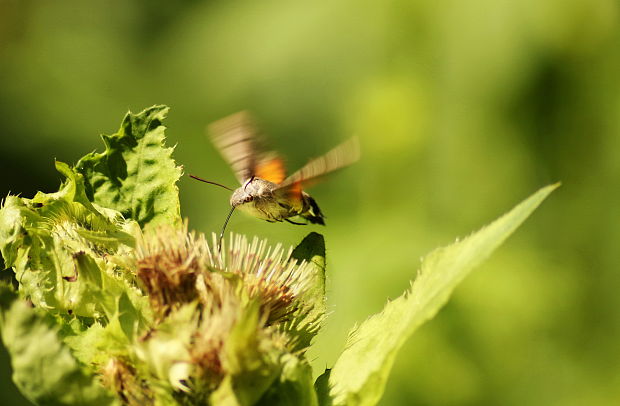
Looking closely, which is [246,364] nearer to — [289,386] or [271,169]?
[289,386]

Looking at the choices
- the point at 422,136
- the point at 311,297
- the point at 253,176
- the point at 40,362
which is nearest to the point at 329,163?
the point at 311,297

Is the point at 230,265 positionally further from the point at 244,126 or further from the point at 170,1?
the point at 170,1

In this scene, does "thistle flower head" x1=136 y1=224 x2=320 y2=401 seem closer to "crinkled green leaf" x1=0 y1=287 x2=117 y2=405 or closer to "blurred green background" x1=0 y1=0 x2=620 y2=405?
"crinkled green leaf" x1=0 y1=287 x2=117 y2=405

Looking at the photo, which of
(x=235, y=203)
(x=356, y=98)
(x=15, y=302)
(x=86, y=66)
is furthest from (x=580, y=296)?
(x=86, y=66)

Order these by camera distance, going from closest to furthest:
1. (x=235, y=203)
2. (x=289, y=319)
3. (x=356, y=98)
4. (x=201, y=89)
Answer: (x=289, y=319) → (x=235, y=203) → (x=356, y=98) → (x=201, y=89)

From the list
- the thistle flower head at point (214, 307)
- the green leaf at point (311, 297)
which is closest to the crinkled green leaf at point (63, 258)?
the thistle flower head at point (214, 307)

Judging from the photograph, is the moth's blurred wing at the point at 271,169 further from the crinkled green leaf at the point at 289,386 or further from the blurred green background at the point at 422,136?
the blurred green background at the point at 422,136

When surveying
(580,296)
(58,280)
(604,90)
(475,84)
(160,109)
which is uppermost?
(160,109)
